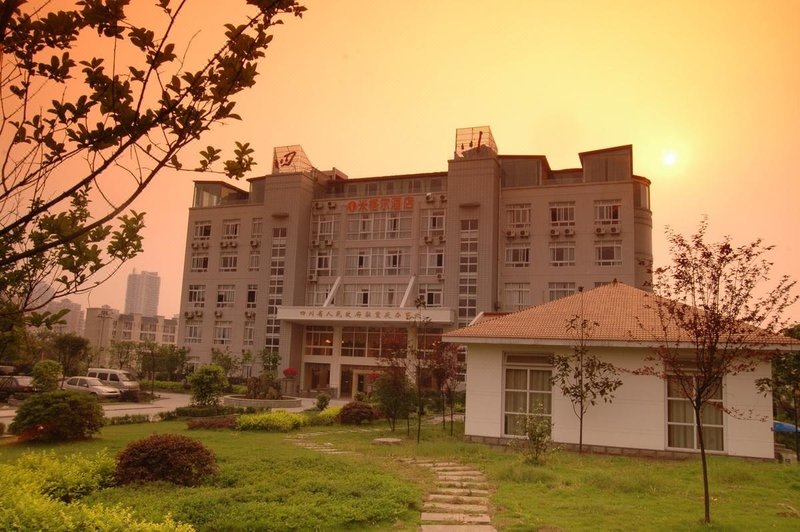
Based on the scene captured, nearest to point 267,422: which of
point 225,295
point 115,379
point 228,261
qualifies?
point 115,379

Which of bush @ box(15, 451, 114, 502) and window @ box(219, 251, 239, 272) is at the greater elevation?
window @ box(219, 251, 239, 272)

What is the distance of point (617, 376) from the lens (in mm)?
14445

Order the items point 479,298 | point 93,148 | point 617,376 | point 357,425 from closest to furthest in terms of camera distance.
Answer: point 93,148
point 617,376
point 357,425
point 479,298

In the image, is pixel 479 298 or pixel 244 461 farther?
pixel 479 298

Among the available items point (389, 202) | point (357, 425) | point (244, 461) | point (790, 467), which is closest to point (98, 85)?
point (244, 461)

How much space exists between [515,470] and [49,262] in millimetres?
8798

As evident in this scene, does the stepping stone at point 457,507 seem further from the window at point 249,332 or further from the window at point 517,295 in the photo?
the window at point 249,332

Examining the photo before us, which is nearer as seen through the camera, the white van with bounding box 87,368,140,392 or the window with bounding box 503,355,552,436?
the window with bounding box 503,355,552,436

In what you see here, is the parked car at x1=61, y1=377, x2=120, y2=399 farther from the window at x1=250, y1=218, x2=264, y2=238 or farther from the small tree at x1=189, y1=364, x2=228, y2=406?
the window at x1=250, y1=218, x2=264, y2=238

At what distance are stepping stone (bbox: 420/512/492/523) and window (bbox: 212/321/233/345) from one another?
40.1m

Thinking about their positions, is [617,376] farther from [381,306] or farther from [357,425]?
[381,306]

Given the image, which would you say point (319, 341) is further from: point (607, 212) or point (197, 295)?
point (607, 212)

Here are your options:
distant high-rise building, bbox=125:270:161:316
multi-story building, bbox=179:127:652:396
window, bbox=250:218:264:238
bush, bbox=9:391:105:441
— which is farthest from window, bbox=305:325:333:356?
distant high-rise building, bbox=125:270:161:316

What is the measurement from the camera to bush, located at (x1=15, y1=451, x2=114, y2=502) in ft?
26.0
